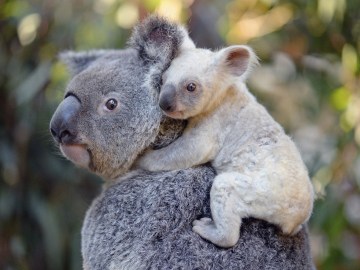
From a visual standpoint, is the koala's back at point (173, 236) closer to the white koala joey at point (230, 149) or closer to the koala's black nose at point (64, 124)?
the white koala joey at point (230, 149)

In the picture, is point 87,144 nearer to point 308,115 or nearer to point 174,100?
point 174,100

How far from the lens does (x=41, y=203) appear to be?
5.53m

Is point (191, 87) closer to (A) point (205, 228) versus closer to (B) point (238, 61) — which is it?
(B) point (238, 61)

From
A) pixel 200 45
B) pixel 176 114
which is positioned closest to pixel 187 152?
pixel 176 114

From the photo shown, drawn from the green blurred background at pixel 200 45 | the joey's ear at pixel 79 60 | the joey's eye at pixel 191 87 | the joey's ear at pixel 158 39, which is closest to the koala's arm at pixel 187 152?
the joey's eye at pixel 191 87

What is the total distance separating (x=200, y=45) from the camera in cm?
524

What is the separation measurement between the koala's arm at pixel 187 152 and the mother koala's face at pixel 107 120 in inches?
2.5

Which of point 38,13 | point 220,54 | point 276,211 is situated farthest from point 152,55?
point 38,13

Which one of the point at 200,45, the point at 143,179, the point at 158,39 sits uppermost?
the point at 158,39

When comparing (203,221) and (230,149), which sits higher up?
(230,149)

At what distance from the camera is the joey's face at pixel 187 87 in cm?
216

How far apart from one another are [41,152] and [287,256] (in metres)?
3.85

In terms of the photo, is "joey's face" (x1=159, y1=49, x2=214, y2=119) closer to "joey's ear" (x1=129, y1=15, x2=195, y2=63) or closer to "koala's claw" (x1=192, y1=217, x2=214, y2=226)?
"joey's ear" (x1=129, y1=15, x2=195, y2=63)

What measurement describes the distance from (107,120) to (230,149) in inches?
16.2
